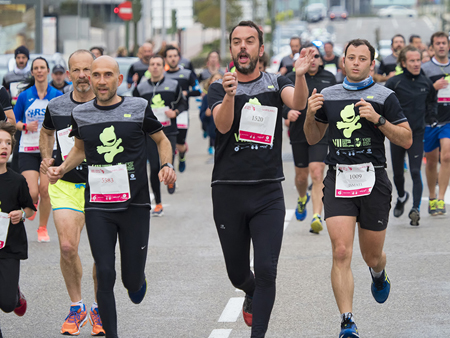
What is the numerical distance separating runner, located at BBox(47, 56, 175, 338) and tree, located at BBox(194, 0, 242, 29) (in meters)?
58.1

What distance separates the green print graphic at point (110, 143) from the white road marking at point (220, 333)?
59.6 inches

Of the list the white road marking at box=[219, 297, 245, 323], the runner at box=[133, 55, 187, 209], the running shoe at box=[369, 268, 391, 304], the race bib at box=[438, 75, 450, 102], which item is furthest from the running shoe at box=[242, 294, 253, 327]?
the runner at box=[133, 55, 187, 209]

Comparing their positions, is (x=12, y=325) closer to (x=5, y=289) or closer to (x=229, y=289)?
(x=5, y=289)

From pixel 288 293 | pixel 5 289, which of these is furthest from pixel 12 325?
pixel 288 293

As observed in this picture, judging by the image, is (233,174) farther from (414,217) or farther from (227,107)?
(414,217)

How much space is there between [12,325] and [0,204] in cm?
120

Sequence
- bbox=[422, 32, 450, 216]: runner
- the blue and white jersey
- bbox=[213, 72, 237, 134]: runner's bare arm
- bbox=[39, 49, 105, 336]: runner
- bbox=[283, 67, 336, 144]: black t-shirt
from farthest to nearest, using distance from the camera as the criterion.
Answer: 1. bbox=[422, 32, 450, 216]: runner
2. bbox=[283, 67, 336, 144]: black t-shirt
3. the blue and white jersey
4. bbox=[39, 49, 105, 336]: runner
5. bbox=[213, 72, 237, 134]: runner's bare arm

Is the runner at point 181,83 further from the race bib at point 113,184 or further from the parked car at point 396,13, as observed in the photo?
the parked car at point 396,13

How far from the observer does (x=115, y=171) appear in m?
5.87

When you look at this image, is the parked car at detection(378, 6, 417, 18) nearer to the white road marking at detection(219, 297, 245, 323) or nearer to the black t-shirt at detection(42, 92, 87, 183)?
the white road marking at detection(219, 297, 245, 323)

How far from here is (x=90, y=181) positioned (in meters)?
5.94

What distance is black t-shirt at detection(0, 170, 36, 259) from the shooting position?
20.1 feet

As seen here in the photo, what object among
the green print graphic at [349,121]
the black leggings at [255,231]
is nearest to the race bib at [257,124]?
the black leggings at [255,231]

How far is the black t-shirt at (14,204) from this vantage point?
612cm
